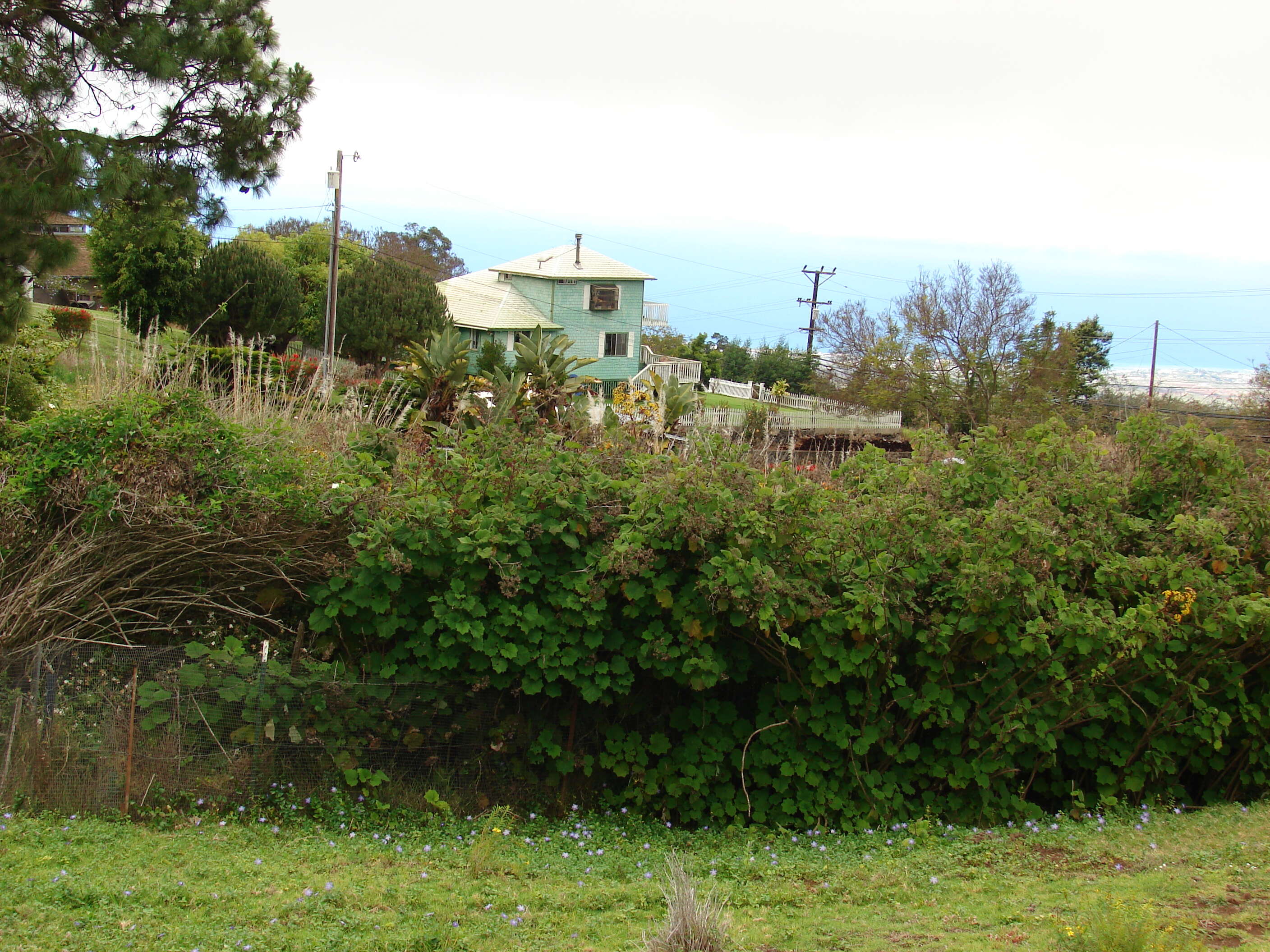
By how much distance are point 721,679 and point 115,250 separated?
98.3ft

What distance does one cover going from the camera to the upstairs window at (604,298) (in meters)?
44.9

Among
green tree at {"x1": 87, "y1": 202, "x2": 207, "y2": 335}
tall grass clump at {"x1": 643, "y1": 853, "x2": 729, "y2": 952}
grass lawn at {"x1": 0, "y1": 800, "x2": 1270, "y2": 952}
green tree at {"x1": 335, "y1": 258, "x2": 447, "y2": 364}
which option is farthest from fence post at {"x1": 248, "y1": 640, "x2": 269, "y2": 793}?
green tree at {"x1": 335, "y1": 258, "x2": 447, "y2": 364}

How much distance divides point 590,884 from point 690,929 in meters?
1.27

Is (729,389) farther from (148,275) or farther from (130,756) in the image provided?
(130,756)

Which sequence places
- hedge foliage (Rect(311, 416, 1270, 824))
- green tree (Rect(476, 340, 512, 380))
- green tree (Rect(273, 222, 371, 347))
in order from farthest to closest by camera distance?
green tree (Rect(273, 222, 371, 347)) → green tree (Rect(476, 340, 512, 380)) → hedge foliage (Rect(311, 416, 1270, 824))

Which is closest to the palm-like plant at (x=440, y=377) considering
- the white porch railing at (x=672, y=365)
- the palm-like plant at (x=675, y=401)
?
the palm-like plant at (x=675, y=401)

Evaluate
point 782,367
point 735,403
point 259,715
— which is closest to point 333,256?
point 259,715

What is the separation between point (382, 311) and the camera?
3569 cm

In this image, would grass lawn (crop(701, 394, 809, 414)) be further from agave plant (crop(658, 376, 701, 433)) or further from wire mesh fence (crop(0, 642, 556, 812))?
wire mesh fence (crop(0, 642, 556, 812))

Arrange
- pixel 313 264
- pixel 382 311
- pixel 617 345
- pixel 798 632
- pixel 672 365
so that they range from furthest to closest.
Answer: pixel 672 365
pixel 617 345
pixel 313 264
pixel 382 311
pixel 798 632

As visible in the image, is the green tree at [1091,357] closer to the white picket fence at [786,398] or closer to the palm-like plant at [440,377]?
the white picket fence at [786,398]

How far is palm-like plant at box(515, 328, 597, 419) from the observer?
37.2 feet

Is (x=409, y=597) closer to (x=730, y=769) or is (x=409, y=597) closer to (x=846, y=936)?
(x=730, y=769)

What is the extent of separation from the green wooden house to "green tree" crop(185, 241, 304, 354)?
38.7 feet
